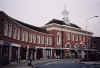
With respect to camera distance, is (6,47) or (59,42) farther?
(59,42)

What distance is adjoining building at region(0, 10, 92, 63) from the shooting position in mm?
18906

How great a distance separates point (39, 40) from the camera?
107 feet

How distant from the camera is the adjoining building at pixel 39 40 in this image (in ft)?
62.0

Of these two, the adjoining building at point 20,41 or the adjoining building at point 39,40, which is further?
the adjoining building at point 39,40

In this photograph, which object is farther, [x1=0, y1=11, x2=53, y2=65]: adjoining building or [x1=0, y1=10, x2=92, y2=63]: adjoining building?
[x1=0, y1=10, x2=92, y2=63]: adjoining building

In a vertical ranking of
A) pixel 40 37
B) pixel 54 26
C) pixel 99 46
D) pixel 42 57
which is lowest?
pixel 42 57

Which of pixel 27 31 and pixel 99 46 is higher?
pixel 27 31

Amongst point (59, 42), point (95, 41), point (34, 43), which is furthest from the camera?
point (59, 42)

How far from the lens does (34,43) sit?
3073 cm

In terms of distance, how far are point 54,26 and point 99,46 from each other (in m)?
12.1

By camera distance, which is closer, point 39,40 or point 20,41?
point 20,41

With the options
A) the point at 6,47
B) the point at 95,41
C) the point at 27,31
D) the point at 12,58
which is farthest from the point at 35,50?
the point at 95,41

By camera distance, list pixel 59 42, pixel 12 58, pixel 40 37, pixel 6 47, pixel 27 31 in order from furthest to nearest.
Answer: pixel 59 42 < pixel 40 37 < pixel 27 31 < pixel 12 58 < pixel 6 47

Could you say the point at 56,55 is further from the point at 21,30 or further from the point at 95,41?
the point at 21,30
